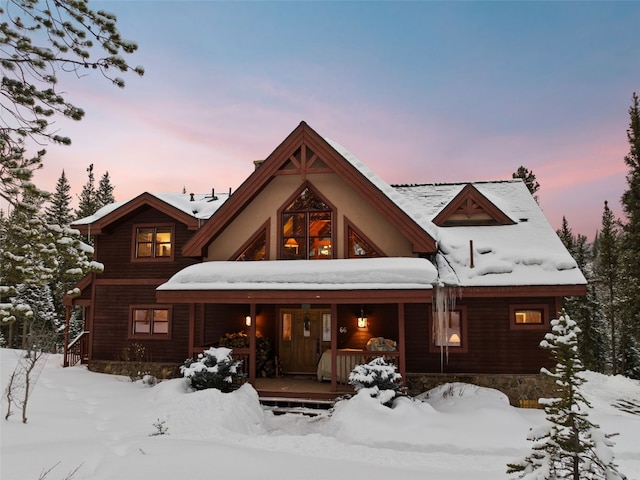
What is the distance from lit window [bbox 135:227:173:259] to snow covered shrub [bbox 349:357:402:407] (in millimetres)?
8573

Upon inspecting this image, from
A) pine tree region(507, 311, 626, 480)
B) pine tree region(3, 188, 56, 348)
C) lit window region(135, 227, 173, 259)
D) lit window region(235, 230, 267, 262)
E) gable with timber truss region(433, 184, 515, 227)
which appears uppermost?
gable with timber truss region(433, 184, 515, 227)

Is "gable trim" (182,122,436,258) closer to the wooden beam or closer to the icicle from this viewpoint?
the icicle

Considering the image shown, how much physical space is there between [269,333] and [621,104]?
20.9 m

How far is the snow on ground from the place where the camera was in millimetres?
6039

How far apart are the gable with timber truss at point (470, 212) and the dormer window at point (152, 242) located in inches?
369

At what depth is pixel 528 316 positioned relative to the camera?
470 inches

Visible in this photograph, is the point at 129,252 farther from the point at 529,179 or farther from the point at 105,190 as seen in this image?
the point at 105,190

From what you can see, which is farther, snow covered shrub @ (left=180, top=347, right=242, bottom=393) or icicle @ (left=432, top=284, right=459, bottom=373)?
icicle @ (left=432, top=284, right=459, bottom=373)

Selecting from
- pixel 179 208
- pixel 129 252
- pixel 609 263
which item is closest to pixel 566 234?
pixel 609 263

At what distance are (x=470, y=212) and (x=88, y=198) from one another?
42875mm

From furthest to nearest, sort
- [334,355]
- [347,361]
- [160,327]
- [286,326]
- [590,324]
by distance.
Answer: [590,324] < [160,327] < [286,326] < [347,361] < [334,355]

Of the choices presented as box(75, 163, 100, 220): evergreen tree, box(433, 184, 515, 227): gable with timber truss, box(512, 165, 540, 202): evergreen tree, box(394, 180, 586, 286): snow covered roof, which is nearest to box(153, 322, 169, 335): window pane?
box(394, 180, 586, 286): snow covered roof

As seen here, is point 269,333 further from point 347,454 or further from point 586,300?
point 586,300

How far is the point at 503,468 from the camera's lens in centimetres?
694
